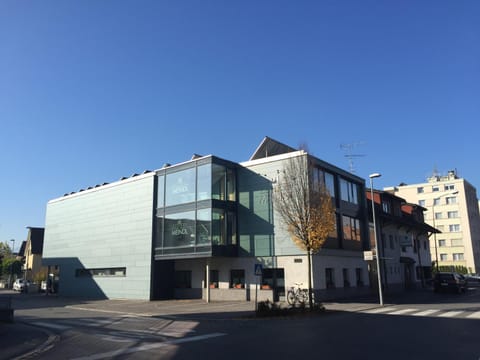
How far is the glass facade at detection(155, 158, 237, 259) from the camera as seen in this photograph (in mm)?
26766

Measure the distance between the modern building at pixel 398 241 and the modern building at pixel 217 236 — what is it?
411 centimetres

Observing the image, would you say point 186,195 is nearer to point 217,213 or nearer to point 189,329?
point 217,213

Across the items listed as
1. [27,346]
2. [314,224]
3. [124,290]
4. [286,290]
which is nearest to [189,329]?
[27,346]

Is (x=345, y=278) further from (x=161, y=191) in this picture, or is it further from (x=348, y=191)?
(x=161, y=191)

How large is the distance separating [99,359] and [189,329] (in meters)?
5.30

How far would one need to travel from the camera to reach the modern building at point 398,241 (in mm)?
34719

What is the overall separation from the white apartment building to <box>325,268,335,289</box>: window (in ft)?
186

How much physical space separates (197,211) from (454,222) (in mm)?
69569

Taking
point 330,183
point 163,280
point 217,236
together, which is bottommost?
point 163,280

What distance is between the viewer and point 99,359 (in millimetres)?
9281

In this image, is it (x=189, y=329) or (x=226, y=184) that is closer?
(x=189, y=329)

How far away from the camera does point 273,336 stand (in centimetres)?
1197

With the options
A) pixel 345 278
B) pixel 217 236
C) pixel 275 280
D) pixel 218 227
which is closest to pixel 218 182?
pixel 218 227

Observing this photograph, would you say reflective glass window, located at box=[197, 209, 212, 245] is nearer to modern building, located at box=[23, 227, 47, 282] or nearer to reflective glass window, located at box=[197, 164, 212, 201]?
reflective glass window, located at box=[197, 164, 212, 201]
